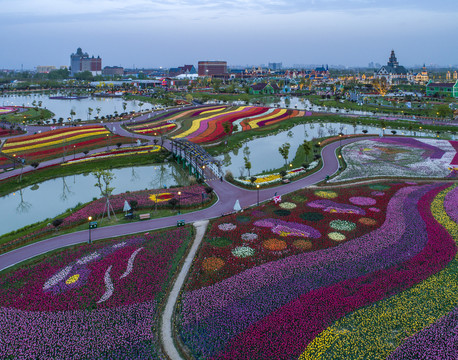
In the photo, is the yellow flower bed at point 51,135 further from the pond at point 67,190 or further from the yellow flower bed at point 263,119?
the yellow flower bed at point 263,119

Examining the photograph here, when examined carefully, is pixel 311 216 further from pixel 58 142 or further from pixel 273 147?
pixel 58 142

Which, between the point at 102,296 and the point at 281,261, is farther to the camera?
the point at 281,261

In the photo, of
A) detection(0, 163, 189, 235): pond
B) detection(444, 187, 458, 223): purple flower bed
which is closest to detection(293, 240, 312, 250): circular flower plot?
detection(444, 187, 458, 223): purple flower bed

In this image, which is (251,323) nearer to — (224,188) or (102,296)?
(102,296)

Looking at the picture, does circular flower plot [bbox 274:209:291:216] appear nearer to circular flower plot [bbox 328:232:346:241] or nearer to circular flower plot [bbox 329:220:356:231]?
circular flower plot [bbox 329:220:356:231]

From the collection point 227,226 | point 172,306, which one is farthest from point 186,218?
point 172,306

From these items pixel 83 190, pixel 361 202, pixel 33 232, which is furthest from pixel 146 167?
pixel 361 202

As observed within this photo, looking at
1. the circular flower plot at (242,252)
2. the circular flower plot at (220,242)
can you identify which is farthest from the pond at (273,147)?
the circular flower plot at (242,252)
